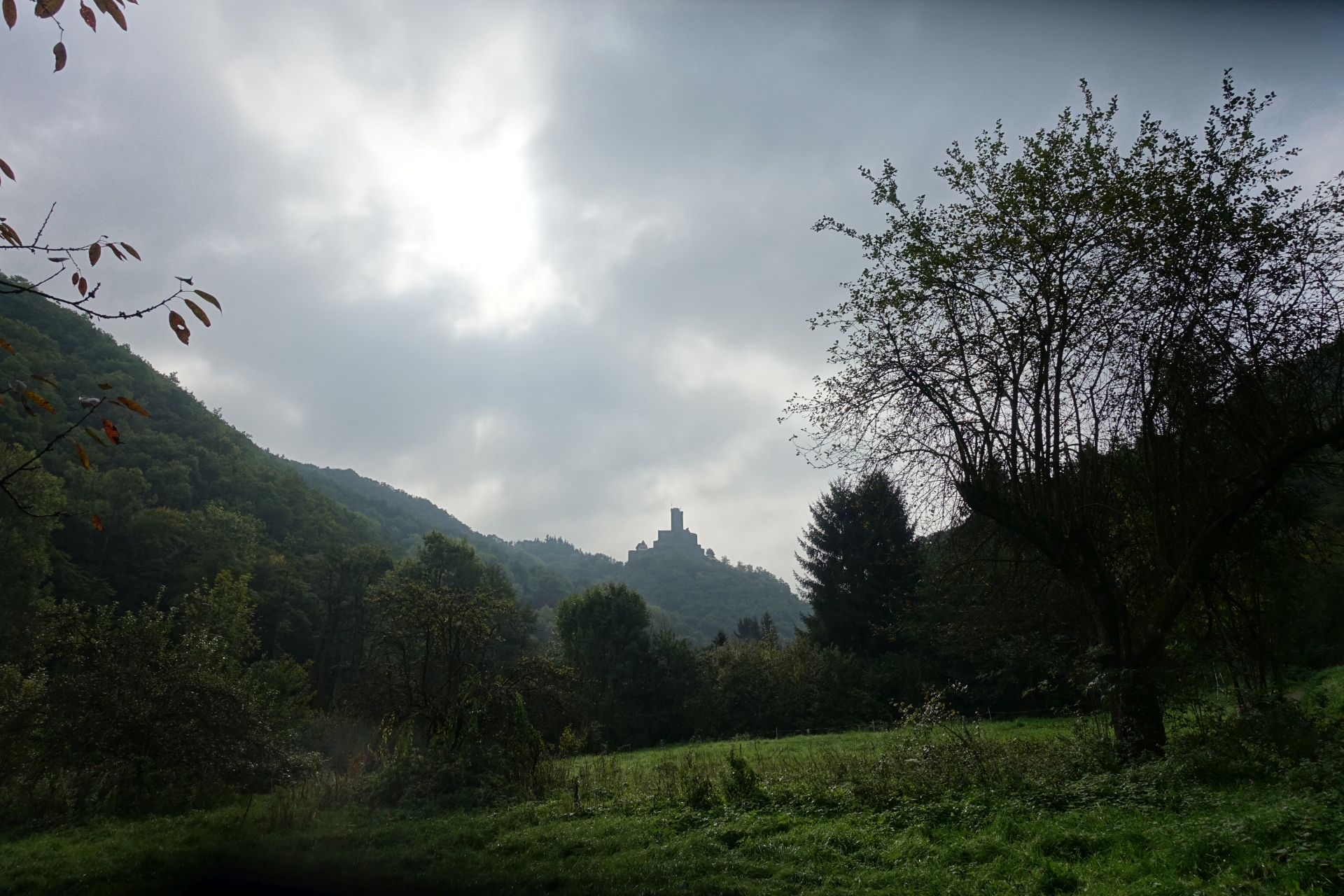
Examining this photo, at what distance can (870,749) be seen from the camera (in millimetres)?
12367

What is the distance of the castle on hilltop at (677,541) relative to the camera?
149875 millimetres

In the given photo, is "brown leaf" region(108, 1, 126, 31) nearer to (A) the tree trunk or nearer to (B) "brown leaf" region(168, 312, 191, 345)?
(B) "brown leaf" region(168, 312, 191, 345)

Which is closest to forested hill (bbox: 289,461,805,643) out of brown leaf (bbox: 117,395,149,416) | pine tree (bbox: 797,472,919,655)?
pine tree (bbox: 797,472,919,655)

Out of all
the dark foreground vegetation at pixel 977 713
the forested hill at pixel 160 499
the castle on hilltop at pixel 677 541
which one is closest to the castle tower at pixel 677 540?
the castle on hilltop at pixel 677 541

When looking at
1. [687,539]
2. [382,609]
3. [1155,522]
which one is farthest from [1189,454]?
[687,539]

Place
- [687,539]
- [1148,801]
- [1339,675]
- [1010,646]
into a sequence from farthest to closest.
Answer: [687,539], [1010,646], [1339,675], [1148,801]

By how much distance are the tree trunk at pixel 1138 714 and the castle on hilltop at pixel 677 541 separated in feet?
450

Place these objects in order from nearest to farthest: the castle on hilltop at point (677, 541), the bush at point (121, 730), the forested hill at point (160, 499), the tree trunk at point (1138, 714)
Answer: the tree trunk at point (1138, 714)
the bush at point (121, 730)
the forested hill at point (160, 499)
the castle on hilltop at point (677, 541)

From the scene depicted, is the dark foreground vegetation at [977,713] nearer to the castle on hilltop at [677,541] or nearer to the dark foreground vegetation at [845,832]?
the dark foreground vegetation at [845,832]

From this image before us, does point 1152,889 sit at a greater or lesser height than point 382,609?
lesser

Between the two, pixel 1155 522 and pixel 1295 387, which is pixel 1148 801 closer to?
pixel 1155 522

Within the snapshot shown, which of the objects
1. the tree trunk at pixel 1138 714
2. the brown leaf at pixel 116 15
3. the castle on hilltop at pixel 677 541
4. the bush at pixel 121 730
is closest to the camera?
the brown leaf at pixel 116 15

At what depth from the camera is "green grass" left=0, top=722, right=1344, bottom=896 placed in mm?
5352

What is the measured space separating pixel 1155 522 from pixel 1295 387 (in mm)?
2589
